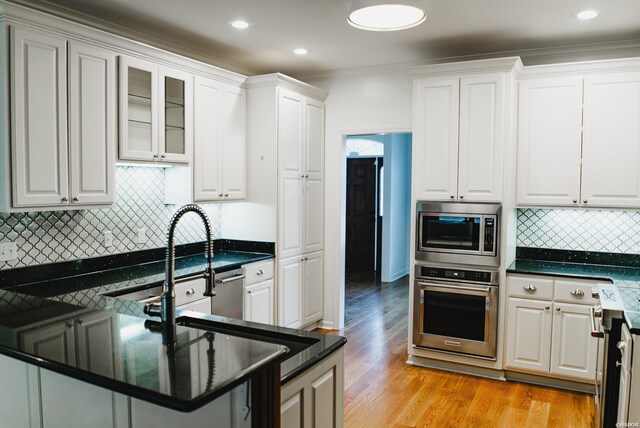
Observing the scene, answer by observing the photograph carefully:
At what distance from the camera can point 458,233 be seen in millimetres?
3959

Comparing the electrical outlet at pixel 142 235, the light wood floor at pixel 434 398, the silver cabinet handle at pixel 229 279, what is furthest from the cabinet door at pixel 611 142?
the electrical outlet at pixel 142 235

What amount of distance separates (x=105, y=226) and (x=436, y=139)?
263 cm

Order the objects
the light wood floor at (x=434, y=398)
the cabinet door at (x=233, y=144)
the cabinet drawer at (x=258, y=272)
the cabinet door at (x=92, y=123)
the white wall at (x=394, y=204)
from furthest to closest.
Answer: the white wall at (x=394, y=204) < the cabinet door at (x=233, y=144) < the cabinet drawer at (x=258, y=272) < the light wood floor at (x=434, y=398) < the cabinet door at (x=92, y=123)

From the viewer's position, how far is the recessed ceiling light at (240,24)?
3584 millimetres

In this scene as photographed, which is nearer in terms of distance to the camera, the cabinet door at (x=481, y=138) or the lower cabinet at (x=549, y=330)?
the lower cabinet at (x=549, y=330)

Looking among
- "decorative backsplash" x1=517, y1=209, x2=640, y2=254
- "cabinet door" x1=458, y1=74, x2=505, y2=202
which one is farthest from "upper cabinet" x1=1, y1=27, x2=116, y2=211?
"decorative backsplash" x1=517, y1=209, x2=640, y2=254

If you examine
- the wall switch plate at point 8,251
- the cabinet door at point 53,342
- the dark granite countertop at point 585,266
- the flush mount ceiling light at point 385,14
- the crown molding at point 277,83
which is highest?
the flush mount ceiling light at point 385,14

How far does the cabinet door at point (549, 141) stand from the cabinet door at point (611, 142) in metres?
0.07

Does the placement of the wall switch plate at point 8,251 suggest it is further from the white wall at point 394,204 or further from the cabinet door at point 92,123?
the white wall at point 394,204

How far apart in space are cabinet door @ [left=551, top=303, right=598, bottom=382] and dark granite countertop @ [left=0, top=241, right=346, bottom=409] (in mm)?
2361

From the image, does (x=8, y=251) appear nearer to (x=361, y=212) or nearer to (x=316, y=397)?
(x=316, y=397)

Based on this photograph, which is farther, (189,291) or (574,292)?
(574,292)

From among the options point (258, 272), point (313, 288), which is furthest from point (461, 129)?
point (313, 288)

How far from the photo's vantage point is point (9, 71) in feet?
8.84
